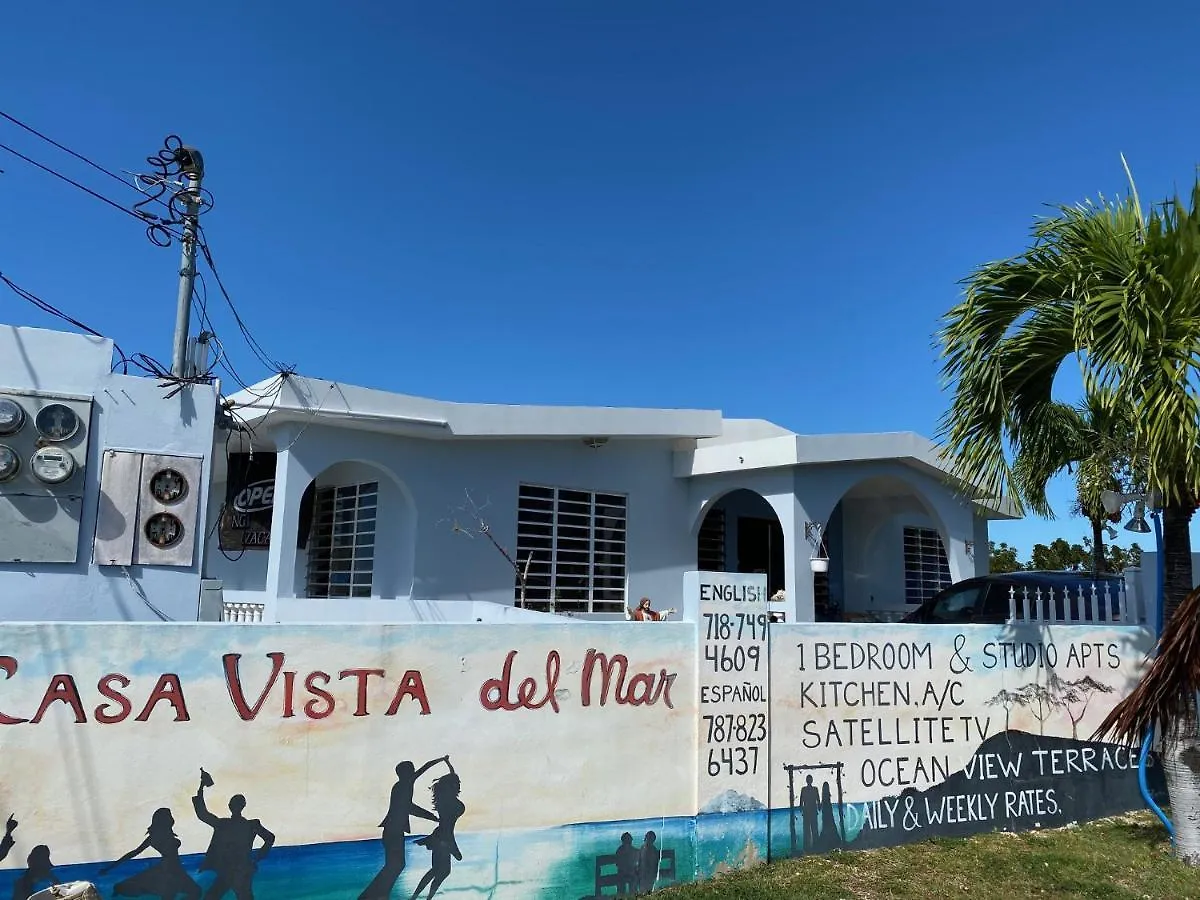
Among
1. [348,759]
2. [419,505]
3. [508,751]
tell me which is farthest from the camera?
[419,505]

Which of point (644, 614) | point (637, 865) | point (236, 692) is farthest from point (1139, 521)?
point (236, 692)

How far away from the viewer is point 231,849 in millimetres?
4246

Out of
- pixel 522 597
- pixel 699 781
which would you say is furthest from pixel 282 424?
pixel 699 781

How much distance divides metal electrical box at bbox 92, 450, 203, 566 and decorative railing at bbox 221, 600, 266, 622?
2812mm

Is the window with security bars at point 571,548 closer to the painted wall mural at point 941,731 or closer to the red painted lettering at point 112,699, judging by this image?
the painted wall mural at point 941,731

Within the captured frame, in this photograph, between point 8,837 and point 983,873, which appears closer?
point 8,837

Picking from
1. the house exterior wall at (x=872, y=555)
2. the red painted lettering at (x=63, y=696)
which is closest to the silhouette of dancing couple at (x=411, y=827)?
the red painted lettering at (x=63, y=696)

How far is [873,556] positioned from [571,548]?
5953 millimetres

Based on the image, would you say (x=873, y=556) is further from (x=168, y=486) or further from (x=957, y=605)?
(x=168, y=486)

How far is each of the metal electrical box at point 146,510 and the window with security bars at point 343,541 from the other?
3950 millimetres

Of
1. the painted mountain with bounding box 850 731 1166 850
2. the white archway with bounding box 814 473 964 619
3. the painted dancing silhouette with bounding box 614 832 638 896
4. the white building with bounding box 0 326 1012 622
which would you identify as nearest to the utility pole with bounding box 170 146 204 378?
the white building with bounding box 0 326 1012 622

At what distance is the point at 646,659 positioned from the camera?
17.7 ft

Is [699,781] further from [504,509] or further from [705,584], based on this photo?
[504,509]

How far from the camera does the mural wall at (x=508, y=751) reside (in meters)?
4.06
